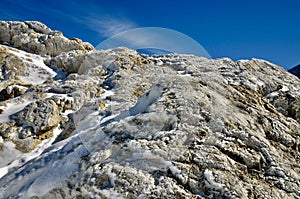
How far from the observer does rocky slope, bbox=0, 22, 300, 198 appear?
7875 mm

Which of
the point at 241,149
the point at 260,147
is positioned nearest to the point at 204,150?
the point at 241,149

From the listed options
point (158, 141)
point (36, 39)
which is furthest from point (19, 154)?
point (36, 39)

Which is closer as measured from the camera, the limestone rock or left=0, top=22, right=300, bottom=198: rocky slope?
left=0, top=22, right=300, bottom=198: rocky slope

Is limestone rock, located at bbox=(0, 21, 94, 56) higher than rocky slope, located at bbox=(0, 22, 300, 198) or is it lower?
higher

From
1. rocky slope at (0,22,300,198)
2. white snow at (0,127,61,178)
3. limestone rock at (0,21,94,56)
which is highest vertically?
limestone rock at (0,21,94,56)

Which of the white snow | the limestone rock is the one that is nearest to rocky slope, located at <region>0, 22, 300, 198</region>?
the white snow

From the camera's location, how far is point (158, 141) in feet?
30.2

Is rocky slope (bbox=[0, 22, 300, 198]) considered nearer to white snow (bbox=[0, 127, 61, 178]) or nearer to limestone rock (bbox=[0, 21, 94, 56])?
white snow (bbox=[0, 127, 61, 178])

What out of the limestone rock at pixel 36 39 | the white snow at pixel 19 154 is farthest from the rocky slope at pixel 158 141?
the limestone rock at pixel 36 39

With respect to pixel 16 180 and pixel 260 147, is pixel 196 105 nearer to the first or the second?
pixel 260 147

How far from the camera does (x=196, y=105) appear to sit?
11.1 metres

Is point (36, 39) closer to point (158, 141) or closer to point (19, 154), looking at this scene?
point (19, 154)

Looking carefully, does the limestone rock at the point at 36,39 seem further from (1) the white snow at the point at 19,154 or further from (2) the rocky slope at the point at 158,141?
(1) the white snow at the point at 19,154

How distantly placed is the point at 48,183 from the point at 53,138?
5.83 metres
